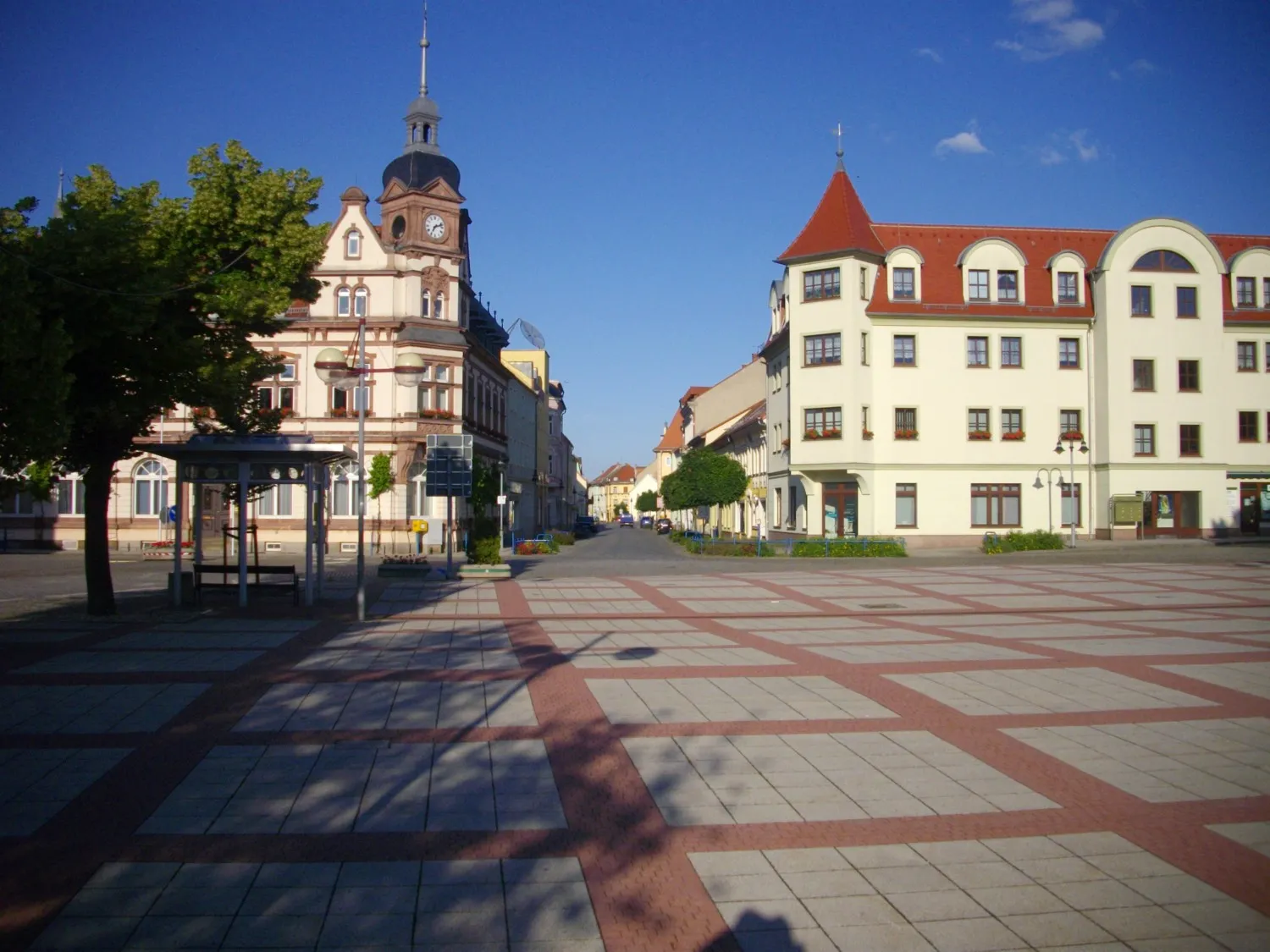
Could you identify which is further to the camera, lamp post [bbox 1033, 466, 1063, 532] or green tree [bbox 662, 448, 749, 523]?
green tree [bbox 662, 448, 749, 523]

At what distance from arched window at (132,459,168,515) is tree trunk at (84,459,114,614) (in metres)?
30.2

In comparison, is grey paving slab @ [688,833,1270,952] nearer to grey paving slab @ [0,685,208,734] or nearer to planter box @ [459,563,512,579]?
grey paving slab @ [0,685,208,734]

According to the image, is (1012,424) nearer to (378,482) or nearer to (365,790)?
(378,482)

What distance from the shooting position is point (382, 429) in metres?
45.3

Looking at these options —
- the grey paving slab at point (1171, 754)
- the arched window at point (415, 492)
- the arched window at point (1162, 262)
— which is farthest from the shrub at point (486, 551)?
the arched window at point (1162, 262)

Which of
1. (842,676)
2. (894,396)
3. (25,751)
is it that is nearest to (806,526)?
(894,396)

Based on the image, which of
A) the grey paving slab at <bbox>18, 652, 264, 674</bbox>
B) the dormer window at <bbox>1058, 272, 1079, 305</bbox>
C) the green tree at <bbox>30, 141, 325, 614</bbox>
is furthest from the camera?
the dormer window at <bbox>1058, 272, 1079, 305</bbox>

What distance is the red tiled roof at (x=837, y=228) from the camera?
42.8 meters

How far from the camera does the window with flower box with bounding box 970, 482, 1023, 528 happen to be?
43.3m

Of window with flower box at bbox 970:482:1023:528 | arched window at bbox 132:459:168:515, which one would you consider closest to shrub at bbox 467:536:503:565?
arched window at bbox 132:459:168:515

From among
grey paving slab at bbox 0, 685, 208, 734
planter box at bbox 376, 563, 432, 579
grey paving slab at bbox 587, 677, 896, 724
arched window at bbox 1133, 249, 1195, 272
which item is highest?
arched window at bbox 1133, 249, 1195, 272

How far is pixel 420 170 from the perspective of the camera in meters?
47.8

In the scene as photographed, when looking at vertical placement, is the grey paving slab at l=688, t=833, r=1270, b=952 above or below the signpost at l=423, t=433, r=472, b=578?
below

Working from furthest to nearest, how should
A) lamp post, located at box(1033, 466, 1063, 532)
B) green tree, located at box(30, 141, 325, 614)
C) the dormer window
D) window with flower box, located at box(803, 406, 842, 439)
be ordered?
the dormer window
lamp post, located at box(1033, 466, 1063, 532)
window with flower box, located at box(803, 406, 842, 439)
green tree, located at box(30, 141, 325, 614)
